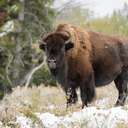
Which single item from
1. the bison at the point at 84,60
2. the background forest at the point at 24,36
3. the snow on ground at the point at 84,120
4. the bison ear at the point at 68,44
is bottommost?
the background forest at the point at 24,36

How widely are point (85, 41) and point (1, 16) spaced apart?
19876 millimetres

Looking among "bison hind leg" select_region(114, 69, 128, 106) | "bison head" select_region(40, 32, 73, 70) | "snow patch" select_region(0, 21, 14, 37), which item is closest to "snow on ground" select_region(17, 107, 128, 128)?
"bison head" select_region(40, 32, 73, 70)

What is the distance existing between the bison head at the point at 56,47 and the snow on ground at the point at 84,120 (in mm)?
3553

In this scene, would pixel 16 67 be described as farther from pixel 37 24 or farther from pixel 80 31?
pixel 80 31

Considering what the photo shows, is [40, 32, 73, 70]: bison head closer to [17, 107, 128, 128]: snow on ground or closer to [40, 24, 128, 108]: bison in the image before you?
[40, 24, 128, 108]: bison

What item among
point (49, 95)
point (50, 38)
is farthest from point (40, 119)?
point (49, 95)

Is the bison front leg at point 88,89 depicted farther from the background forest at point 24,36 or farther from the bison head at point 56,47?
the background forest at point 24,36

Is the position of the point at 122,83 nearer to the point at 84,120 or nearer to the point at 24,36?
the point at 84,120

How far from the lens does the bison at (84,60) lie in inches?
444

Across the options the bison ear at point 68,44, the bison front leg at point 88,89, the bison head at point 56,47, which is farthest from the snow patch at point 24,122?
the bison front leg at point 88,89

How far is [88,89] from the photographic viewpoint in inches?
465

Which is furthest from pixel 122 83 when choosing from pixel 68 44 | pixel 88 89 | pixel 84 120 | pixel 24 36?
pixel 24 36

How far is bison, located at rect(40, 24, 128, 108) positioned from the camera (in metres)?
11.3

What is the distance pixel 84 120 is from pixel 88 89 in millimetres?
4925
